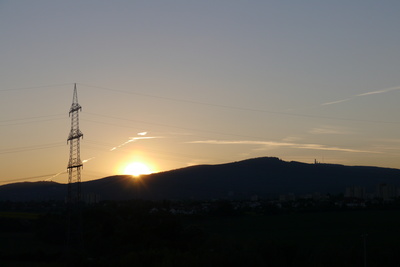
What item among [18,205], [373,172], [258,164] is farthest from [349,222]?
[373,172]

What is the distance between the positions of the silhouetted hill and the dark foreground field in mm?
69042

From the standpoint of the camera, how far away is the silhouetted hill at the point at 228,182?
139 meters

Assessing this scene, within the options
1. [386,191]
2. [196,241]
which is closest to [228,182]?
[386,191]

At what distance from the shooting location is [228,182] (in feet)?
520

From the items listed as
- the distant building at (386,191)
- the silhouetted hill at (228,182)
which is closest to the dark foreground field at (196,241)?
the distant building at (386,191)

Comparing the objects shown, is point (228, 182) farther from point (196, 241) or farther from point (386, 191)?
point (196, 241)

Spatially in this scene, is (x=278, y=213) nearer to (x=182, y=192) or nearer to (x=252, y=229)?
(x=252, y=229)

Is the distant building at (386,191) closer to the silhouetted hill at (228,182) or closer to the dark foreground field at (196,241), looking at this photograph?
the silhouetted hill at (228,182)

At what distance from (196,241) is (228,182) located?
11667 cm

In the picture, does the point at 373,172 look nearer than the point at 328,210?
No

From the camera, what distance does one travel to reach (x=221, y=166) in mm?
166000

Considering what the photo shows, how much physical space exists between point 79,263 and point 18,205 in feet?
200

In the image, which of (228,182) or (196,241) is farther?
(228,182)

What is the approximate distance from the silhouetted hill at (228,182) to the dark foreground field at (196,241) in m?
69.0
